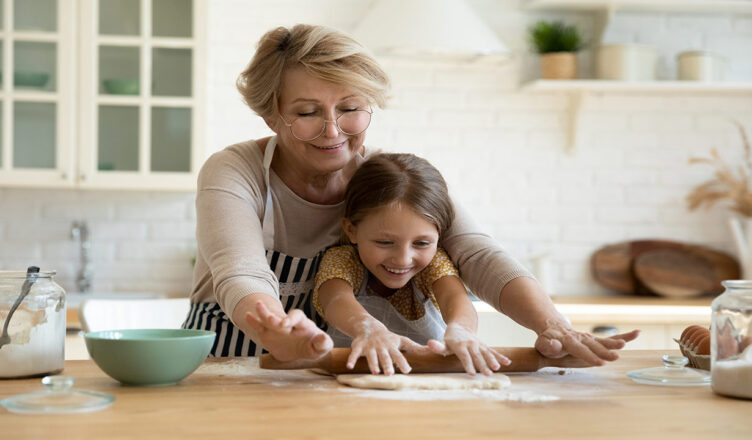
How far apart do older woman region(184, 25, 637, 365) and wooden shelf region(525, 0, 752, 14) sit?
211cm

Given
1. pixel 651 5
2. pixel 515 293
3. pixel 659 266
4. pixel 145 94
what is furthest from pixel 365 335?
pixel 651 5

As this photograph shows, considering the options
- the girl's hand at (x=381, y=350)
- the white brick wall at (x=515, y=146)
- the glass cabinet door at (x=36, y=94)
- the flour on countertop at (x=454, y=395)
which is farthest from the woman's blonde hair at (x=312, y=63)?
the white brick wall at (x=515, y=146)

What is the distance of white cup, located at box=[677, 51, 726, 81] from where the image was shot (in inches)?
145

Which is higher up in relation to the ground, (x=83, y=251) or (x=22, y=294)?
(x=22, y=294)

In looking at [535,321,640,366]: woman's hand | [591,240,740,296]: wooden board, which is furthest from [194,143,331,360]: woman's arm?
[591,240,740,296]: wooden board

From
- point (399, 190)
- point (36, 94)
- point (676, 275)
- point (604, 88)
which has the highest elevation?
point (604, 88)

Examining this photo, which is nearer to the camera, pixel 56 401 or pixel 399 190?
pixel 56 401

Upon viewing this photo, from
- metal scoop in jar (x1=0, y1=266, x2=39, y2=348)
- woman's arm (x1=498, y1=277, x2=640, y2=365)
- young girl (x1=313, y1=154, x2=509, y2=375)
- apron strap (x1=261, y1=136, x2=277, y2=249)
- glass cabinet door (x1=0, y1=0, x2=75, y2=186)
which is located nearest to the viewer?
metal scoop in jar (x1=0, y1=266, x2=39, y2=348)

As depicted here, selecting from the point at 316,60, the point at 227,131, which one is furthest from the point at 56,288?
the point at 227,131

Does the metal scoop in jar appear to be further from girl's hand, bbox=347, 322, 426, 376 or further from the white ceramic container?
the white ceramic container

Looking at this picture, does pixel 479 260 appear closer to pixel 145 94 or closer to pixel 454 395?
pixel 454 395

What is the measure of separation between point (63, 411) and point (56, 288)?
35 cm

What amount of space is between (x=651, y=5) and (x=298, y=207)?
250 centimetres

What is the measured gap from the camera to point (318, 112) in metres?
1.73
